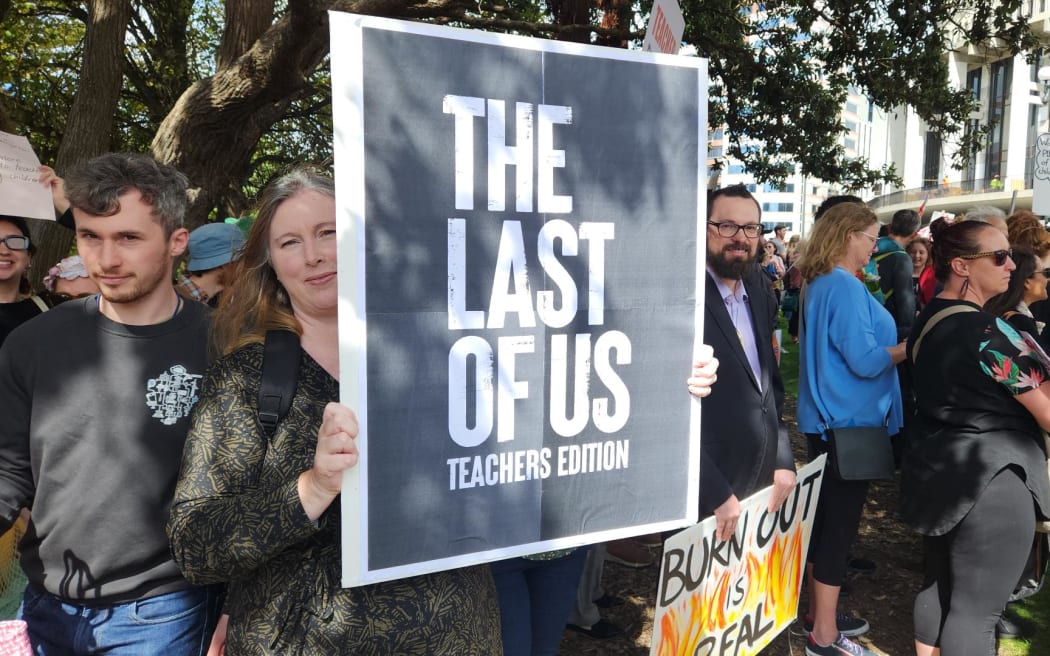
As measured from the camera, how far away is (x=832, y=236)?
3881mm

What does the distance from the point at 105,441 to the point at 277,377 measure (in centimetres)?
54

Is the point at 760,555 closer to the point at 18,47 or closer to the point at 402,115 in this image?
the point at 402,115

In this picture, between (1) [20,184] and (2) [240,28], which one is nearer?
(1) [20,184]

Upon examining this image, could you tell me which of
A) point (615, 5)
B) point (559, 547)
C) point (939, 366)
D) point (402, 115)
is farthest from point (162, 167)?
point (615, 5)

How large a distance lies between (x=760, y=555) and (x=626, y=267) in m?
1.34

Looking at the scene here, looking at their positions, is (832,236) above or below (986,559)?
above

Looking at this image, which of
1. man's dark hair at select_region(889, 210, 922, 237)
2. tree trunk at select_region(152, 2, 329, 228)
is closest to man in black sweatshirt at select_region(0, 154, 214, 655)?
tree trunk at select_region(152, 2, 329, 228)

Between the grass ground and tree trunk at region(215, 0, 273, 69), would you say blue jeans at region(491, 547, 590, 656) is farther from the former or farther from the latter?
tree trunk at region(215, 0, 273, 69)

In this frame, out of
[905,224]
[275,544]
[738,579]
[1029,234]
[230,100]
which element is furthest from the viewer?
[905,224]

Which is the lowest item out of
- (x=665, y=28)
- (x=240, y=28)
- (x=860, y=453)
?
(x=860, y=453)

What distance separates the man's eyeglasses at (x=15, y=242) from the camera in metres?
2.95

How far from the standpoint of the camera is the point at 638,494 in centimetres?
197

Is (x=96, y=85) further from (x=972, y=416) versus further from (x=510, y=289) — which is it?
(x=972, y=416)

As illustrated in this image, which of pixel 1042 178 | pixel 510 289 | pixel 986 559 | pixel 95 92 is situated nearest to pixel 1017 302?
pixel 986 559
